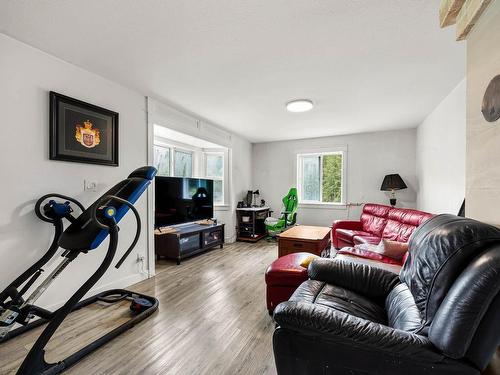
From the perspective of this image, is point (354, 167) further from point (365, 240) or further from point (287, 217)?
point (365, 240)

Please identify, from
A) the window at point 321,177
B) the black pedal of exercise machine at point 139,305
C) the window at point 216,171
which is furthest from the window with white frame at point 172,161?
the black pedal of exercise machine at point 139,305

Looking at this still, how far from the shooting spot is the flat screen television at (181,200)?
11.6 ft

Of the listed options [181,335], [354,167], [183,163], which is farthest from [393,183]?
[181,335]

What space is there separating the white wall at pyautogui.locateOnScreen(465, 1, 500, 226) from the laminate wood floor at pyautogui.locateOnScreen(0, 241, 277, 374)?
1566mm

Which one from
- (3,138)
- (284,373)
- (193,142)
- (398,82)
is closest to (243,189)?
(193,142)

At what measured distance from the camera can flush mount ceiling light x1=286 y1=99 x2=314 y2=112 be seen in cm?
319

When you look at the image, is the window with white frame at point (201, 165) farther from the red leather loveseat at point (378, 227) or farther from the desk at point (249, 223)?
the red leather loveseat at point (378, 227)

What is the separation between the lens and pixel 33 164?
2.08 metres

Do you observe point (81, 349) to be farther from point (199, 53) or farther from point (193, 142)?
point (193, 142)

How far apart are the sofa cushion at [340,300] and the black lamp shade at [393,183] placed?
341 cm

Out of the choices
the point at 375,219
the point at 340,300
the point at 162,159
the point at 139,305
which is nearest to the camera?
the point at 340,300

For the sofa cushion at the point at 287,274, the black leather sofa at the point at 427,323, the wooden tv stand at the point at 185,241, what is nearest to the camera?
the black leather sofa at the point at 427,323

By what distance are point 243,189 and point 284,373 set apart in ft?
15.4

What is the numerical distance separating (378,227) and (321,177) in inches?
76.7
